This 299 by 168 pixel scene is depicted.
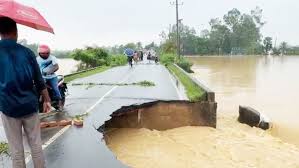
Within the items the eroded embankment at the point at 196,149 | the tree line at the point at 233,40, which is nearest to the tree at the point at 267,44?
the tree line at the point at 233,40

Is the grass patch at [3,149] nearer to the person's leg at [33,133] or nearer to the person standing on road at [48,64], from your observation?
the person's leg at [33,133]

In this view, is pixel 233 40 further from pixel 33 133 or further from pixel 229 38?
pixel 33 133

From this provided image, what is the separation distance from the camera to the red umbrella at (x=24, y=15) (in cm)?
439

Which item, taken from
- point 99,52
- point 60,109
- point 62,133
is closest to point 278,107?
point 60,109

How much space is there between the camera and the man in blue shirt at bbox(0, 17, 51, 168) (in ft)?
14.0

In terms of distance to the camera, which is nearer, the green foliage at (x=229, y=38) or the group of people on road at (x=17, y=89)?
the group of people on road at (x=17, y=89)

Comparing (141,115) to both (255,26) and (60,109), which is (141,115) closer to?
(60,109)

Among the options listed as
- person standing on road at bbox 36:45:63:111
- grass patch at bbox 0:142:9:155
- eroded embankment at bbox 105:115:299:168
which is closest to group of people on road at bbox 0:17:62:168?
grass patch at bbox 0:142:9:155

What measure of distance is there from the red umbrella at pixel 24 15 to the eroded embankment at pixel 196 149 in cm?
364

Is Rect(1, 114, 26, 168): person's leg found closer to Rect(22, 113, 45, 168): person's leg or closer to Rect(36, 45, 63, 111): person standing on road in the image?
Rect(22, 113, 45, 168): person's leg

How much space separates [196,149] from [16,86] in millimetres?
5688

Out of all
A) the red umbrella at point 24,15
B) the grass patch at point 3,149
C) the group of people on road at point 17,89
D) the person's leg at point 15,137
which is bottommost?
the grass patch at point 3,149

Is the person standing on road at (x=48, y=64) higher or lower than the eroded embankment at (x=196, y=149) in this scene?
higher

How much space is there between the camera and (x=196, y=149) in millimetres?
9172
